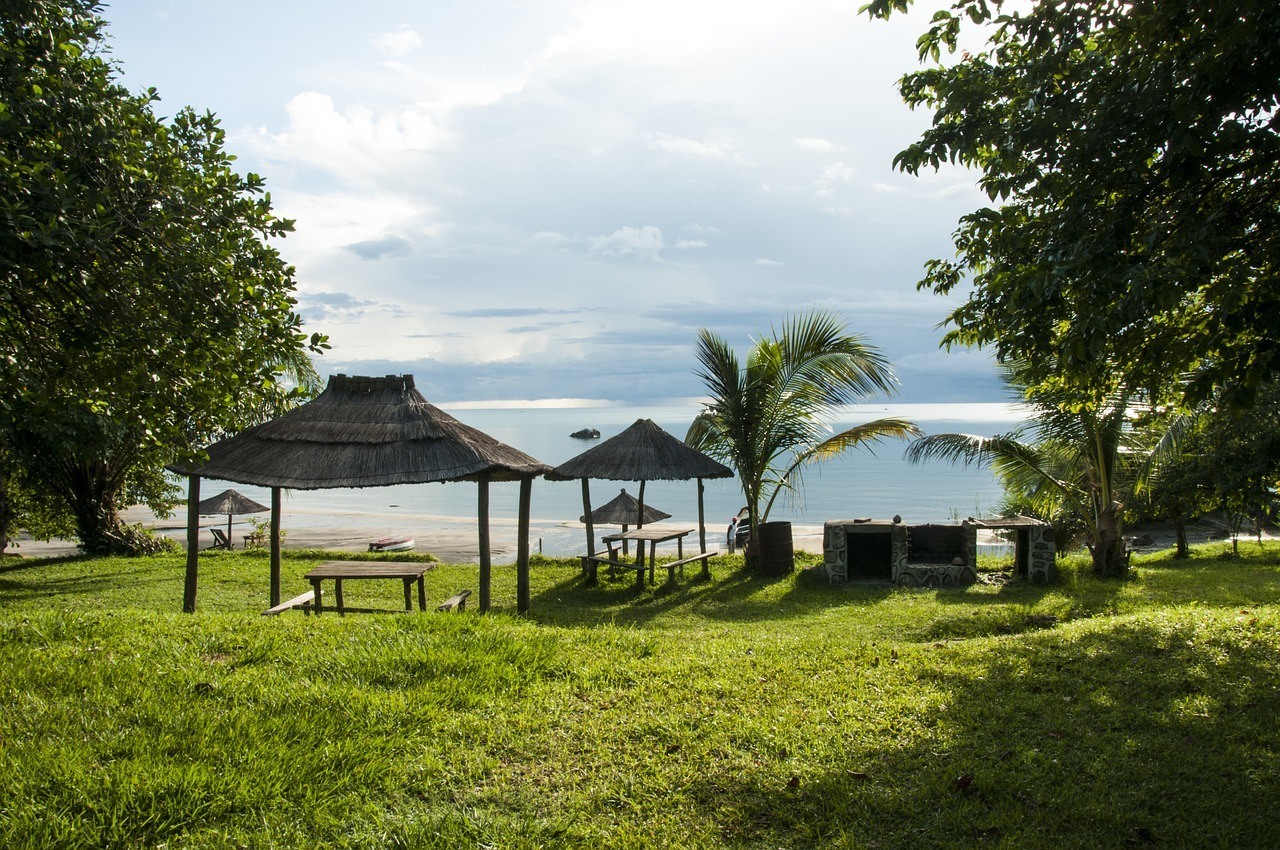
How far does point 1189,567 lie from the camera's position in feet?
49.7

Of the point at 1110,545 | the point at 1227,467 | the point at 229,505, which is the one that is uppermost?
the point at 1227,467

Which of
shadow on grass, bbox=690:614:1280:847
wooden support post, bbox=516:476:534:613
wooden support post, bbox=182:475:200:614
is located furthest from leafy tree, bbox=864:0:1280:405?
wooden support post, bbox=182:475:200:614

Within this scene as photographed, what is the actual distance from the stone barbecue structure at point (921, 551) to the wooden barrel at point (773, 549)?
0.84 m

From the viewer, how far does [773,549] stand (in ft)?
47.6

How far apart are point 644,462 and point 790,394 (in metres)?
2.88

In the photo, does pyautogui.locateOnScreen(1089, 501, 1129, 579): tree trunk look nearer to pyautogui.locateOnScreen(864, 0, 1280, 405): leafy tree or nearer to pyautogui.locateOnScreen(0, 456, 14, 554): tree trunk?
pyautogui.locateOnScreen(864, 0, 1280, 405): leafy tree

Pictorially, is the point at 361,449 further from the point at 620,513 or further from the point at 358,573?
the point at 620,513

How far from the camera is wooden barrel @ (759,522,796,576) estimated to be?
14.5 metres

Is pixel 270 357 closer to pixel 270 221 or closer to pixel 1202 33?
pixel 270 221

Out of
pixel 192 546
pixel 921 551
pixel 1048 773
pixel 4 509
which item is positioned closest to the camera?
pixel 1048 773

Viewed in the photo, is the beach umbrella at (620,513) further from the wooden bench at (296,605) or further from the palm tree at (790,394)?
the wooden bench at (296,605)

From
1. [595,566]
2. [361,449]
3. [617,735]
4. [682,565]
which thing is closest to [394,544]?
[595,566]

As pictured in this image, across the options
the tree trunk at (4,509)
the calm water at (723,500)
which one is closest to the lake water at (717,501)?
the calm water at (723,500)

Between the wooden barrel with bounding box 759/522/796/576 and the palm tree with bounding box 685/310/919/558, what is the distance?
256 mm
